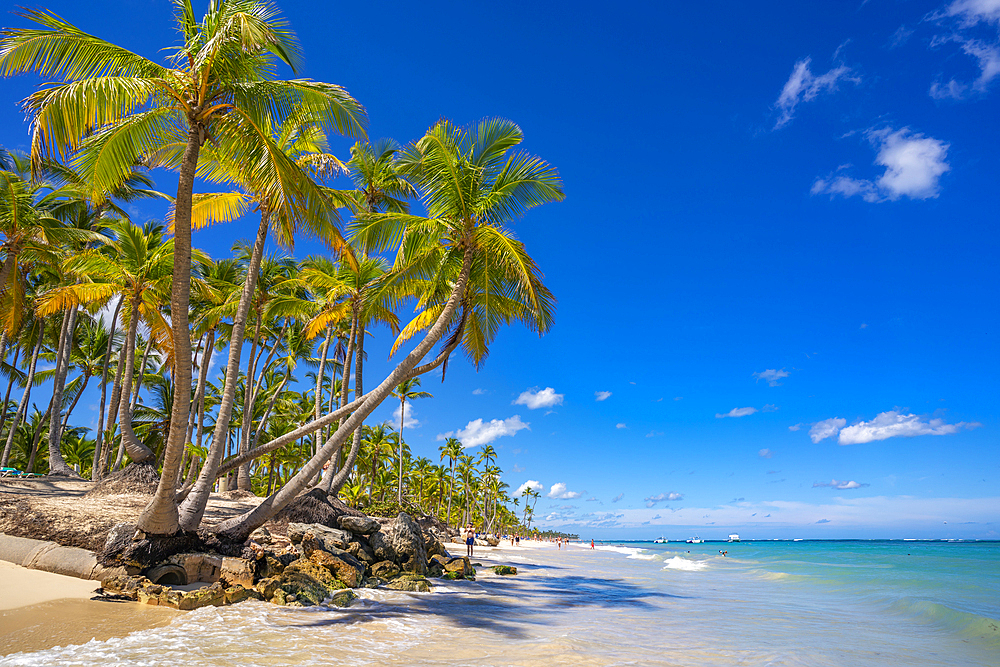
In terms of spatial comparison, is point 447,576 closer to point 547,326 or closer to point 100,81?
point 547,326

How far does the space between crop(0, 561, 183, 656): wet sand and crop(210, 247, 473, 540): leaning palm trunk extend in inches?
115

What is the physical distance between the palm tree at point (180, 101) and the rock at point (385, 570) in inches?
237

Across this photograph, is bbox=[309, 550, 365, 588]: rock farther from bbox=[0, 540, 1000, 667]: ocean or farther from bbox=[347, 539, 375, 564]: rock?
bbox=[347, 539, 375, 564]: rock

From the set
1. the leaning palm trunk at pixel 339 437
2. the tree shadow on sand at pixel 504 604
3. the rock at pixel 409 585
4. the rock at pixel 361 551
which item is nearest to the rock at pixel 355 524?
the rock at pixel 361 551

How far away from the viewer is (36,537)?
408 inches

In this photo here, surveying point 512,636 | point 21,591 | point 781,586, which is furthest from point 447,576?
point 781,586

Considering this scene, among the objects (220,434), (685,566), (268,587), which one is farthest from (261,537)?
(685,566)

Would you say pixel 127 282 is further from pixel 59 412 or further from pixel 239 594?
pixel 239 594

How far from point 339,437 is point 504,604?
5.64 m

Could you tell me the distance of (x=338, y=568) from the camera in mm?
12883

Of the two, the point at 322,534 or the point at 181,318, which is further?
the point at 322,534

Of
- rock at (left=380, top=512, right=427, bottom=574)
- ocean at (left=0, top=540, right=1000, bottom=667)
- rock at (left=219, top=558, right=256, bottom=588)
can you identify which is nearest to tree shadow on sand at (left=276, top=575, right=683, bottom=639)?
ocean at (left=0, top=540, right=1000, bottom=667)

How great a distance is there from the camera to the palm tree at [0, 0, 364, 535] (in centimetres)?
773

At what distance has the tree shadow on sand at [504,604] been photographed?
32.3ft
